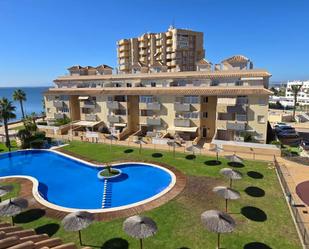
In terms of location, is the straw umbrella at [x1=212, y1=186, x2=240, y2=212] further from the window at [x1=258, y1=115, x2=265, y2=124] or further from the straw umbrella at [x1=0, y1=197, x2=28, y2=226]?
the window at [x1=258, y1=115, x2=265, y2=124]

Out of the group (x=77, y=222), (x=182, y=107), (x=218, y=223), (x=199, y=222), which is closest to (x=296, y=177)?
(x=199, y=222)

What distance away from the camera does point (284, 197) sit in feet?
75.7

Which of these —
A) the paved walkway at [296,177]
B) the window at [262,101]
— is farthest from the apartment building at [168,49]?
the paved walkway at [296,177]

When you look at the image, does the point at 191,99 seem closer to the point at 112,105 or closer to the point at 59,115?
the point at 112,105

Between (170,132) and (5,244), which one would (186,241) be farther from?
(170,132)

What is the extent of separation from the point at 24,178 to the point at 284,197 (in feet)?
96.4

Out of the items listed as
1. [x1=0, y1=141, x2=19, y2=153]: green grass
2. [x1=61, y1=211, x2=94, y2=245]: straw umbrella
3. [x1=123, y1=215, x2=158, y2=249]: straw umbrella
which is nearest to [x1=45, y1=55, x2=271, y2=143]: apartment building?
[x1=0, y1=141, x2=19, y2=153]: green grass

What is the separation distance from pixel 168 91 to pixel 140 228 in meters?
32.6

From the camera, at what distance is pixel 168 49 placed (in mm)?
85625

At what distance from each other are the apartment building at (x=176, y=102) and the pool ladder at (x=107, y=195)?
58.2 feet

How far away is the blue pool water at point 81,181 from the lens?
24781mm

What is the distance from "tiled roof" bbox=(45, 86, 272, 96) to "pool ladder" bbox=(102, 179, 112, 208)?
21970 millimetres

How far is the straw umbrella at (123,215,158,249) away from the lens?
14.5m

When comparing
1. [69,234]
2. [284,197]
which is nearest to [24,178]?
[69,234]
